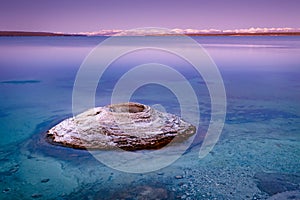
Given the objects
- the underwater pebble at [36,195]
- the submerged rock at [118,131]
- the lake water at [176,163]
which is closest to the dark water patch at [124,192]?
the lake water at [176,163]

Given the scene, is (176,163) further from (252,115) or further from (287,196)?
(252,115)

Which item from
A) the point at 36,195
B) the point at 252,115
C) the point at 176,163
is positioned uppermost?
the point at 252,115

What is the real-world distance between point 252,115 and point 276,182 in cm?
494

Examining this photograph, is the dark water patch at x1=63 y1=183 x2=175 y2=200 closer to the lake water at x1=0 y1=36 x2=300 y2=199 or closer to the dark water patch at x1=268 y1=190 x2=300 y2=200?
the lake water at x1=0 y1=36 x2=300 y2=199

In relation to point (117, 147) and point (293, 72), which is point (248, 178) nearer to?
point (117, 147)

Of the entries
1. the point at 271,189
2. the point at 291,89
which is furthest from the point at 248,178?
the point at 291,89

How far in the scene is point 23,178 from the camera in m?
5.97

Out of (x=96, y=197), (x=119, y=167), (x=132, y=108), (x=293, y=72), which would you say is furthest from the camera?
(x=293, y=72)

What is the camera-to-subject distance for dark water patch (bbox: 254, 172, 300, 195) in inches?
215

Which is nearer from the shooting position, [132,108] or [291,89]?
[132,108]

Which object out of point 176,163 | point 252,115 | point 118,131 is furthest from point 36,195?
point 252,115

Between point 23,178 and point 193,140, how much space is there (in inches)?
161

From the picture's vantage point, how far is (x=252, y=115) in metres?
10.4

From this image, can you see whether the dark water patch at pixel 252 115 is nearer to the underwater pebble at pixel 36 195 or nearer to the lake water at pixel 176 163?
the lake water at pixel 176 163
